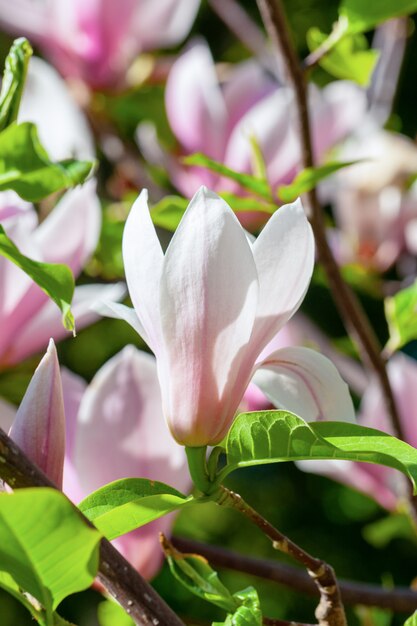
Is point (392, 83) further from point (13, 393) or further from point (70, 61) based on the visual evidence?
point (13, 393)

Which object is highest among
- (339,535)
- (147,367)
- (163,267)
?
(163,267)

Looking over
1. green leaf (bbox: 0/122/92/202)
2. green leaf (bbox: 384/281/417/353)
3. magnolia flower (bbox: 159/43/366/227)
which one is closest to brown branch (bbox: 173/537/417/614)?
green leaf (bbox: 384/281/417/353)

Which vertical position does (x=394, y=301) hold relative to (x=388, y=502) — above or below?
above

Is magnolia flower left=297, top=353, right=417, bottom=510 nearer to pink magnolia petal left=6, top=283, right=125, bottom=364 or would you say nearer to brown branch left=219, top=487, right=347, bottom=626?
pink magnolia petal left=6, top=283, right=125, bottom=364

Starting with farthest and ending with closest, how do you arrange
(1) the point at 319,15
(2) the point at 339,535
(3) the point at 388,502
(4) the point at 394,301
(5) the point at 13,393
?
1. (1) the point at 319,15
2. (2) the point at 339,535
3. (5) the point at 13,393
4. (3) the point at 388,502
5. (4) the point at 394,301

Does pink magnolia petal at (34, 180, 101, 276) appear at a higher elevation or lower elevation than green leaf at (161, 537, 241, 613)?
higher

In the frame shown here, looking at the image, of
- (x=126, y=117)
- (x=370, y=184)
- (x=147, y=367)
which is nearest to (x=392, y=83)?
(x=370, y=184)

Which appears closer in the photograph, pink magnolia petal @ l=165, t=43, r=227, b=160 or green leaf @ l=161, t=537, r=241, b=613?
green leaf @ l=161, t=537, r=241, b=613
